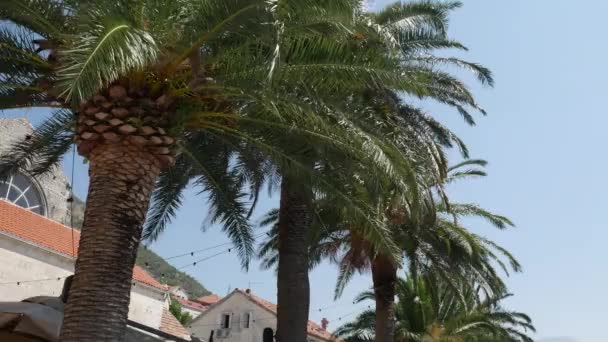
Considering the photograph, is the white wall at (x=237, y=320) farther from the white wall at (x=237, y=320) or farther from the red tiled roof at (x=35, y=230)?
the red tiled roof at (x=35, y=230)

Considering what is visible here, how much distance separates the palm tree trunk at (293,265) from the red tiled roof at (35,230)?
26.0 ft

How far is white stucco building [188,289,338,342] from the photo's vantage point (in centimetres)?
4331

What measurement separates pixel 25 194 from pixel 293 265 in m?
17.8

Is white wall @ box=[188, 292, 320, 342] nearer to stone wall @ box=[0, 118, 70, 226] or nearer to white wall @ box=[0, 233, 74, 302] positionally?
stone wall @ box=[0, 118, 70, 226]

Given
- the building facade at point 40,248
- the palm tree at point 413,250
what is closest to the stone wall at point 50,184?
the building facade at point 40,248

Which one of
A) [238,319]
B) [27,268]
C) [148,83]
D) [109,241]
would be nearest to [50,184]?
[27,268]

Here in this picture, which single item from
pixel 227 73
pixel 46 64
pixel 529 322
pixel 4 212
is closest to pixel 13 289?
pixel 4 212

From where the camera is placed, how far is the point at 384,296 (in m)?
17.7

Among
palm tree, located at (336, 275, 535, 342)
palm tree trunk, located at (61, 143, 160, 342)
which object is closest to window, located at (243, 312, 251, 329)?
palm tree, located at (336, 275, 535, 342)

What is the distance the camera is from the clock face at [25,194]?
25562mm

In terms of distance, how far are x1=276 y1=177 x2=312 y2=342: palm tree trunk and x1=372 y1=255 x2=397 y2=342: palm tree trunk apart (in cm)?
510

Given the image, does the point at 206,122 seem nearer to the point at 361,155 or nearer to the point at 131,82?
the point at 131,82

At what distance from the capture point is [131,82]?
27.7 feet

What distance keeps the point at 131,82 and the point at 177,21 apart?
103 centimetres
